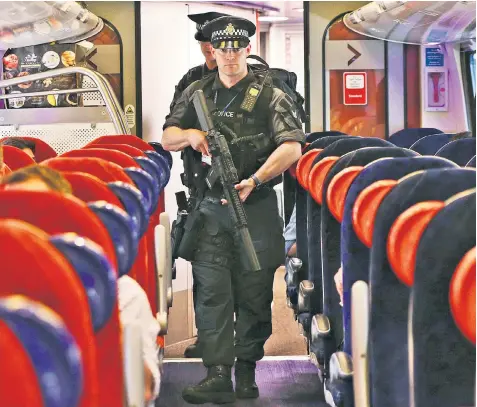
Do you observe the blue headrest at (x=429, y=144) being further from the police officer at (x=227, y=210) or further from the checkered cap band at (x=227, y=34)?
the checkered cap band at (x=227, y=34)

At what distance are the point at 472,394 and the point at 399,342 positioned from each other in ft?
0.92

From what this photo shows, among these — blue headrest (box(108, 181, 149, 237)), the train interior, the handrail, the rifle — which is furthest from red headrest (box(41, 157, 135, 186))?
the handrail

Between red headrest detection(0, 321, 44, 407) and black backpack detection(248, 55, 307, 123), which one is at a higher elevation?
black backpack detection(248, 55, 307, 123)

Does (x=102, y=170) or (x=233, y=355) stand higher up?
(x=102, y=170)

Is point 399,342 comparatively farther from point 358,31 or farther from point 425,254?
point 358,31

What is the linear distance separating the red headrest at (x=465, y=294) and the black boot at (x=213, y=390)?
2.48 m

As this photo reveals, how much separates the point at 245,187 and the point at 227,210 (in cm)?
18

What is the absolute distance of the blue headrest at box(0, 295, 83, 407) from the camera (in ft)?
2.83

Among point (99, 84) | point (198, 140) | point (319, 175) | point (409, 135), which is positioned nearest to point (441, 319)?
point (319, 175)

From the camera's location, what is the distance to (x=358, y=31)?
631 centimetres

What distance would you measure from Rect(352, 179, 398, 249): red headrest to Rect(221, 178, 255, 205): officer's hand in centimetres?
170

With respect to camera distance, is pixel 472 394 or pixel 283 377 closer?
pixel 472 394

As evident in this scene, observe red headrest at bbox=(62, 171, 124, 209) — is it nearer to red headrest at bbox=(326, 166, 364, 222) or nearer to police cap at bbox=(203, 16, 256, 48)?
red headrest at bbox=(326, 166, 364, 222)

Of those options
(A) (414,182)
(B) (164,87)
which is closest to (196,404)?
(A) (414,182)
